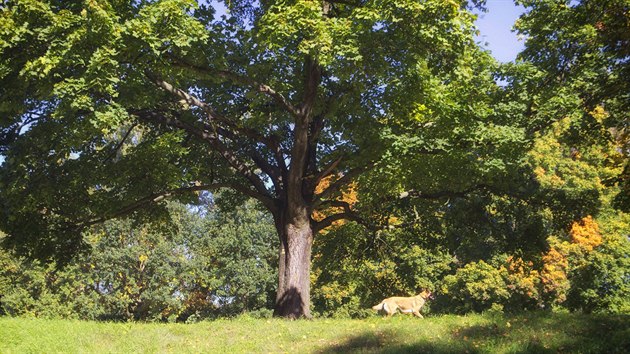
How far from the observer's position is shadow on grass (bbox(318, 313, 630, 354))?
877 cm

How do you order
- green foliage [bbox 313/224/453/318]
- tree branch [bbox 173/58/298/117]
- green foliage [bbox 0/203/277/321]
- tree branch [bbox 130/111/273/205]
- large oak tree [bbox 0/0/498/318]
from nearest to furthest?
1. large oak tree [bbox 0/0/498/318]
2. tree branch [bbox 173/58/298/117]
3. tree branch [bbox 130/111/273/205]
4. green foliage [bbox 313/224/453/318]
5. green foliage [bbox 0/203/277/321]

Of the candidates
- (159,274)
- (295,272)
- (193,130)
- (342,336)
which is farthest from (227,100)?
(159,274)

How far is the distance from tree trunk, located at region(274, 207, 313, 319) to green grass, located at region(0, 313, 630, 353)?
2250 mm

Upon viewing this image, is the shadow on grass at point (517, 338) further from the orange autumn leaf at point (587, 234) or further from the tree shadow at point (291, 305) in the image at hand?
the orange autumn leaf at point (587, 234)

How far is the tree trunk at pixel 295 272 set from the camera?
47.6 feet

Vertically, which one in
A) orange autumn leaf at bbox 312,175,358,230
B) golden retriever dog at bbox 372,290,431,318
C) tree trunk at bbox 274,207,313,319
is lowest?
golden retriever dog at bbox 372,290,431,318

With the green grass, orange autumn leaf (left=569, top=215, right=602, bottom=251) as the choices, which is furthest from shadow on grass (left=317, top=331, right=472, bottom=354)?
orange autumn leaf (left=569, top=215, right=602, bottom=251)

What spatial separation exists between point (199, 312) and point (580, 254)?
2402cm

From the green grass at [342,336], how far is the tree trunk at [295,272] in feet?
7.38

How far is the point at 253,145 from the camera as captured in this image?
17.7 m

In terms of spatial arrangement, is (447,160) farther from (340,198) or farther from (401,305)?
(401,305)

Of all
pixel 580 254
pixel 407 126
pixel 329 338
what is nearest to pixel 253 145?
pixel 407 126

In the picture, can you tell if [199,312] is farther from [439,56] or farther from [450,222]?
[439,56]

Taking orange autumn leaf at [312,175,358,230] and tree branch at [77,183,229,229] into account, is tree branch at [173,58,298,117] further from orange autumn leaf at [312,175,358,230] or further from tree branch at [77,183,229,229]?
orange autumn leaf at [312,175,358,230]
